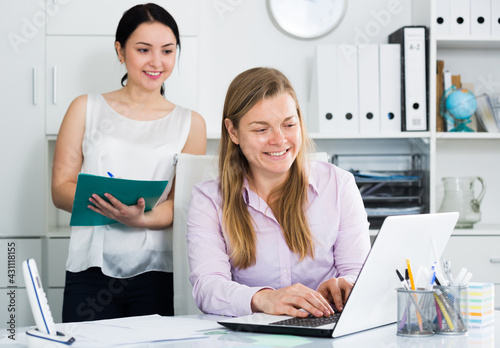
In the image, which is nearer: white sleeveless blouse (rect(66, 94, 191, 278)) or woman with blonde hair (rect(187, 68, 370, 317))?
woman with blonde hair (rect(187, 68, 370, 317))

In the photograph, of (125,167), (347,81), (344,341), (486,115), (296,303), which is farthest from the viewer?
(486,115)

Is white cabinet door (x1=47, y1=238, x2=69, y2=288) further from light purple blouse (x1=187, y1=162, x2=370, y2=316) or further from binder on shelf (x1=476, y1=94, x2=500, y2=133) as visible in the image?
binder on shelf (x1=476, y1=94, x2=500, y2=133)

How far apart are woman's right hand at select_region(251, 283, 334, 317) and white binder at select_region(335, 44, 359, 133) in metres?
1.44

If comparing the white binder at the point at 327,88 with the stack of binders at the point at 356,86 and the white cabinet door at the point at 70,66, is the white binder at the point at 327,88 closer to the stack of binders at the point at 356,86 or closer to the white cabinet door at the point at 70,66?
the stack of binders at the point at 356,86

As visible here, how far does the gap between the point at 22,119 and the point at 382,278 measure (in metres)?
1.85

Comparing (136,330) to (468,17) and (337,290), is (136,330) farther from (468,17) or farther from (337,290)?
(468,17)

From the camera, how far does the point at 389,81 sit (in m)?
2.59

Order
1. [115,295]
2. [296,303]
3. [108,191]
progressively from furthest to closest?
[115,295] → [108,191] → [296,303]

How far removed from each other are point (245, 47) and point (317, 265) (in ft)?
5.03

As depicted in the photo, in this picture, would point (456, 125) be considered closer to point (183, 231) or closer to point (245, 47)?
point (245, 47)

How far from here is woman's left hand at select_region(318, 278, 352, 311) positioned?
1.31 m

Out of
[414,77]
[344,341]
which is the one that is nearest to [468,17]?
[414,77]

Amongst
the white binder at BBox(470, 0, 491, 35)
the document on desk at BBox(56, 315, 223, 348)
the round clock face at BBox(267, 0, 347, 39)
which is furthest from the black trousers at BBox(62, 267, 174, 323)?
the white binder at BBox(470, 0, 491, 35)

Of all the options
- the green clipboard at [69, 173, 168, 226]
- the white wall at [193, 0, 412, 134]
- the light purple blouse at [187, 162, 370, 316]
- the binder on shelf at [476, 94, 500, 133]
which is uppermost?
the white wall at [193, 0, 412, 134]
